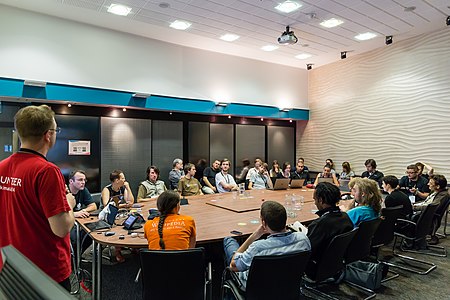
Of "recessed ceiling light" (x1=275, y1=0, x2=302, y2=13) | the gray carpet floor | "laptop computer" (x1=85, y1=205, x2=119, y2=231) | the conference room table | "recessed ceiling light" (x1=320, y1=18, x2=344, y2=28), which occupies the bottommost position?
the gray carpet floor

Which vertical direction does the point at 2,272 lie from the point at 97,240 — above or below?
above

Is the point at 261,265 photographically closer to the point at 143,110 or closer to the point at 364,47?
the point at 143,110

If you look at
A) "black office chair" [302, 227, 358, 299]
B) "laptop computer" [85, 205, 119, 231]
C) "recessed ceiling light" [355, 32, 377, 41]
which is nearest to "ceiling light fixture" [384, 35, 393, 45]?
"recessed ceiling light" [355, 32, 377, 41]

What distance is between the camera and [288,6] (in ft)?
17.9

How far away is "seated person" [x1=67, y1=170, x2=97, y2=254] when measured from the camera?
3.79 m

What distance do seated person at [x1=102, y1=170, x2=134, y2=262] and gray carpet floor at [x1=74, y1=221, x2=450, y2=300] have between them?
0.67ft

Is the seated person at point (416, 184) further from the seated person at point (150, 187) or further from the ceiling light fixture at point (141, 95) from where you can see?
the ceiling light fixture at point (141, 95)

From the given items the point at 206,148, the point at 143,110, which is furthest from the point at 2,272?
the point at 206,148

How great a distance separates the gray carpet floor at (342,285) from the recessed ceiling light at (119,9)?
4.34m

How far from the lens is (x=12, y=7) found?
549cm

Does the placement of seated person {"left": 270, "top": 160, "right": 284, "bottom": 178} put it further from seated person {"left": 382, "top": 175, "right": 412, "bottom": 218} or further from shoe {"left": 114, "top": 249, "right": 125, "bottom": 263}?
shoe {"left": 114, "top": 249, "right": 125, "bottom": 263}

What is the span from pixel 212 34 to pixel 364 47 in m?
4.12

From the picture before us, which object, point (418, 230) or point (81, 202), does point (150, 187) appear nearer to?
point (81, 202)

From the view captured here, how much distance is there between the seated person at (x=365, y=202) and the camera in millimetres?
3426
